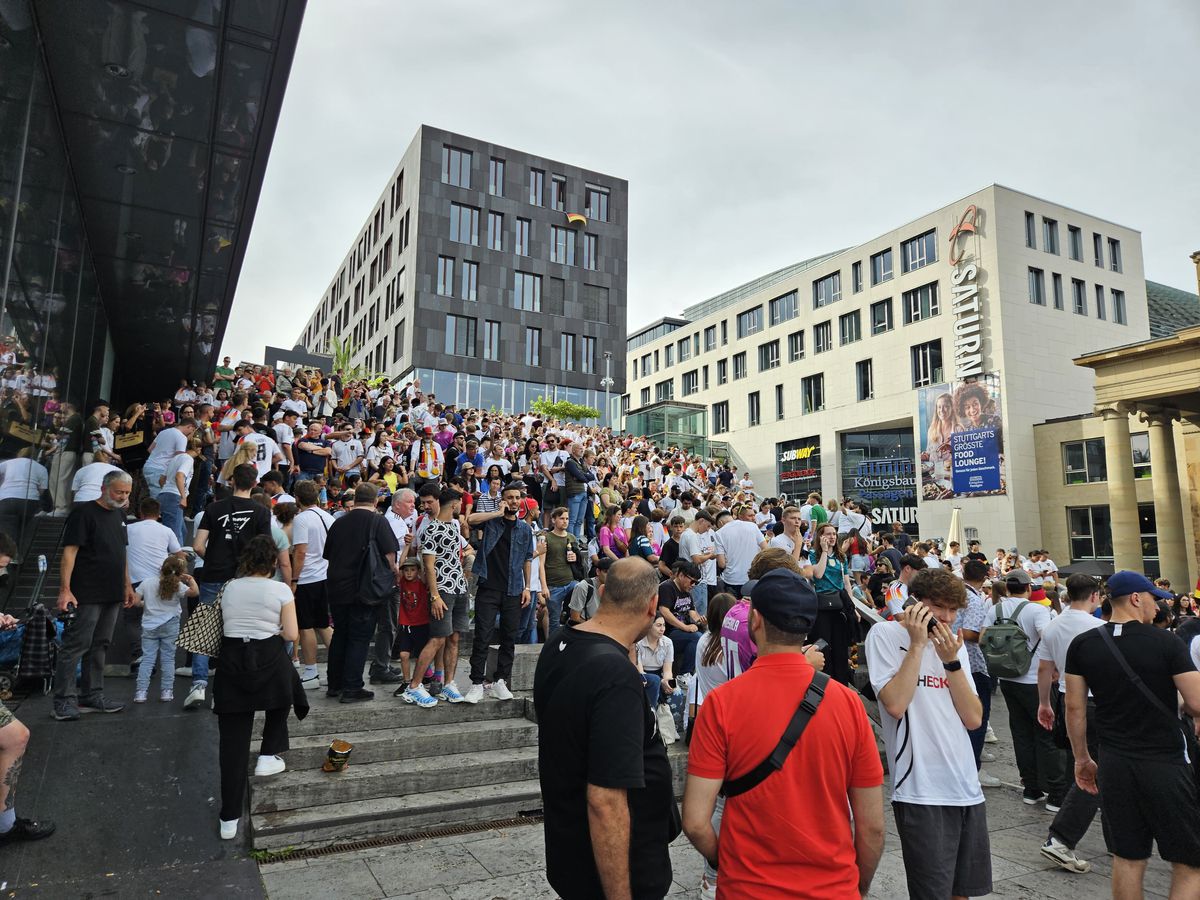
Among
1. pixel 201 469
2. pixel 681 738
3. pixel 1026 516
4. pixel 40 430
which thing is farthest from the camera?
pixel 1026 516

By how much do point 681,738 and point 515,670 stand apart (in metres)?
1.82

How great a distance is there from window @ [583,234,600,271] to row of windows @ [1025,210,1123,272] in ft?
83.6

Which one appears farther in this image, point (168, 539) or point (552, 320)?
point (552, 320)

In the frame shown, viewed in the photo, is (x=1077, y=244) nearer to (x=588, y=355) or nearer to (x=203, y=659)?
(x=588, y=355)

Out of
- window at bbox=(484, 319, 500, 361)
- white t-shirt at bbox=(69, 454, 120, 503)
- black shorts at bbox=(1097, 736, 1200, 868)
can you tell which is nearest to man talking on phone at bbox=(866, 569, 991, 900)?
black shorts at bbox=(1097, 736, 1200, 868)

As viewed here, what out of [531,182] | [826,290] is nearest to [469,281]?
[531,182]

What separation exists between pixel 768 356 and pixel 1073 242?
783 inches

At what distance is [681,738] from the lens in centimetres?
730

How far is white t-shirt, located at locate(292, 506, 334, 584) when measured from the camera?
6.88 meters

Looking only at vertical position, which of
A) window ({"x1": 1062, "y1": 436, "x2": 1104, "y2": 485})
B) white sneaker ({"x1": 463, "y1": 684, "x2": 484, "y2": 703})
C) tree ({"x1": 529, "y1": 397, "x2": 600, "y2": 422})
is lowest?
white sneaker ({"x1": 463, "y1": 684, "x2": 484, "y2": 703})

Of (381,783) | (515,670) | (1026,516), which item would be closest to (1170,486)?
(1026,516)

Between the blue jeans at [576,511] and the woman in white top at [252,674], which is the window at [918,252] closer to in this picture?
the blue jeans at [576,511]

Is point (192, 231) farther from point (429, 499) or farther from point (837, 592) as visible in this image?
point (837, 592)

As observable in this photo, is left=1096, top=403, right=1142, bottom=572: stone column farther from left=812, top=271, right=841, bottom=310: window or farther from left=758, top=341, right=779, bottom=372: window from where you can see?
left=758, top=341, right=779, bottom=372: window
